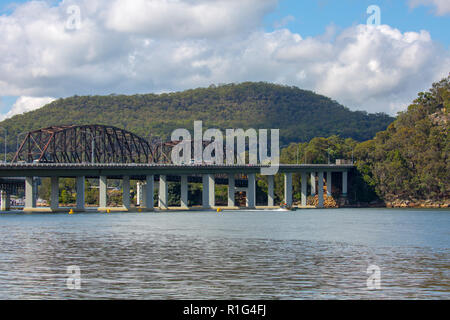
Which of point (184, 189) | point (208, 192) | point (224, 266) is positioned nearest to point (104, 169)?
point (208, 192)

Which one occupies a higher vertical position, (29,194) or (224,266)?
(29,194)

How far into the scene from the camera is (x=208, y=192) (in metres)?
191

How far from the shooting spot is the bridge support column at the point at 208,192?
619 feet

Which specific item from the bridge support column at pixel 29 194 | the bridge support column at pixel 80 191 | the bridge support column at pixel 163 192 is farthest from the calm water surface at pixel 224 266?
the bridge support column at pixel 163 192

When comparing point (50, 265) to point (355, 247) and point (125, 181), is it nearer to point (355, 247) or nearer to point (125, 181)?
point (355, 247)

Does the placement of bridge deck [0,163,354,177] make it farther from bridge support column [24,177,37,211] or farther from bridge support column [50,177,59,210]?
bridge support column [24,177,37,211]

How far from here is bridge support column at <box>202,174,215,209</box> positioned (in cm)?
18862

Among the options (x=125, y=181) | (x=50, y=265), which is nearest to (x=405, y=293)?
(x=50, y=265)

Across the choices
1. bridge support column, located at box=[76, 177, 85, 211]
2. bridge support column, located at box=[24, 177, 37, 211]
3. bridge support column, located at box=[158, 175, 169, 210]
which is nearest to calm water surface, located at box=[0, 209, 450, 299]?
bridge support column, located at box=[76, 177, 85, 211]

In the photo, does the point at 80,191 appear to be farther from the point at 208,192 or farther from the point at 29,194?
the point at 208,192

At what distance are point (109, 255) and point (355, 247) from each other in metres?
22.4

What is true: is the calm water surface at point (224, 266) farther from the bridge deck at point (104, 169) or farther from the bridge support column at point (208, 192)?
the bridge support column at point (208, 192)
